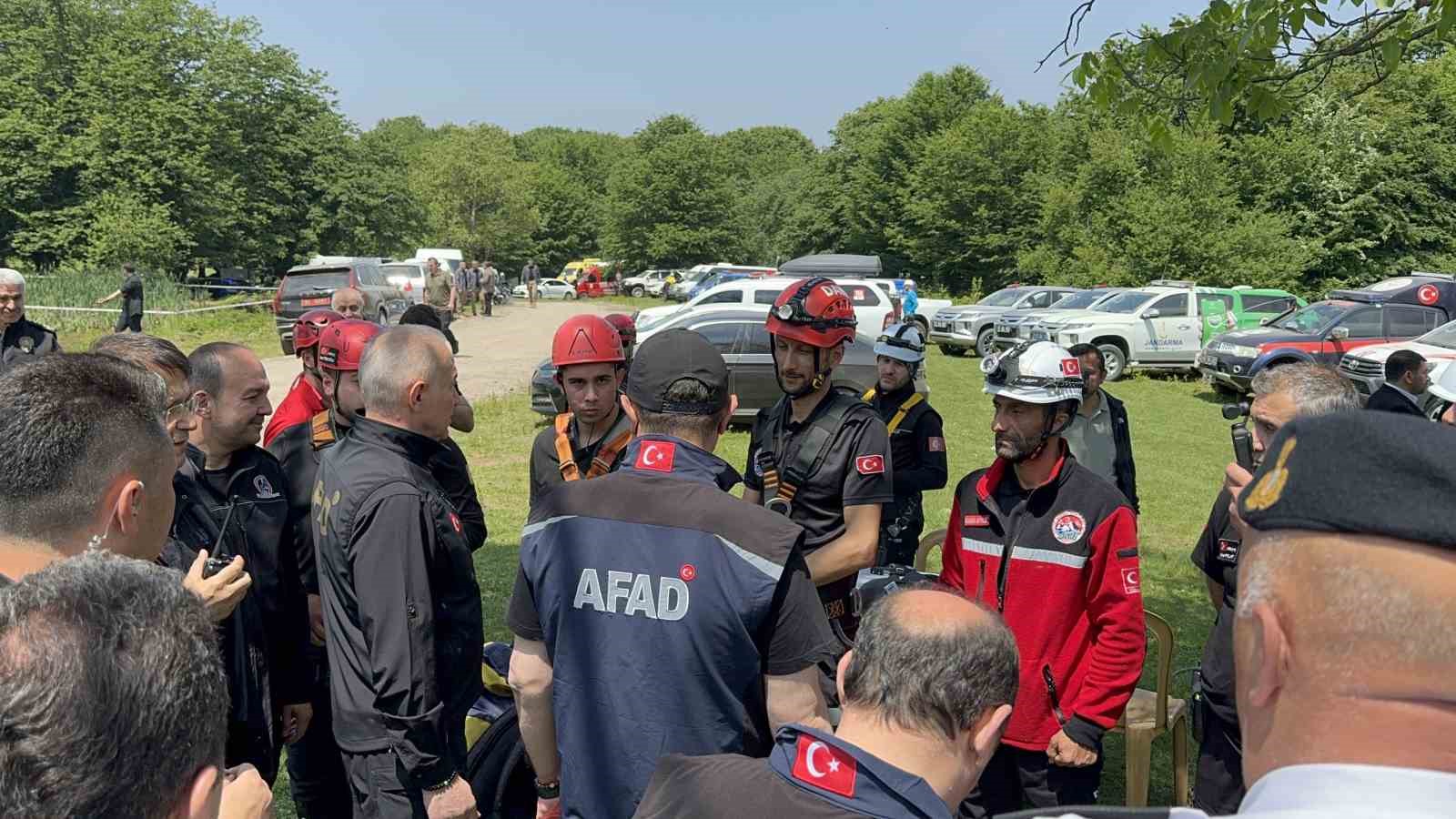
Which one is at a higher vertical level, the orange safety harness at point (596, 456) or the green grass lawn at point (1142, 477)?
the orange safety harness at point (596, 456)

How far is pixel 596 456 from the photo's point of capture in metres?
4.48

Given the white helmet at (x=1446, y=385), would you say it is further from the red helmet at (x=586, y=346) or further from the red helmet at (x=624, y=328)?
the red helmet at (x=624, y=328)

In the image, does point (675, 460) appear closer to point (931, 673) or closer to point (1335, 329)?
point (931, 673)

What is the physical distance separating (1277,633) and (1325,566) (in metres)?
0.09

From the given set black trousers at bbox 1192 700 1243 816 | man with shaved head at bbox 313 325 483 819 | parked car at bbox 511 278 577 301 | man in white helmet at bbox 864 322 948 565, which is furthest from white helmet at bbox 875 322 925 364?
parked car at bbox 511 278 577 301

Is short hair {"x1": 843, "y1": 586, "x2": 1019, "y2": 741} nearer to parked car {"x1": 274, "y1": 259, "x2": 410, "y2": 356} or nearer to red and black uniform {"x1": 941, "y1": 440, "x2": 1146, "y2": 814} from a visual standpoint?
red and black uniform {"x1": 941, "y1": 440, "x2": 1146, "y2": 814}

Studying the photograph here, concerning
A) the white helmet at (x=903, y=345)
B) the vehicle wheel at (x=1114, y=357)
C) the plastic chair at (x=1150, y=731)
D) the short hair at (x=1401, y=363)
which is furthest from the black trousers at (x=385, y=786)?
the vehicle wheel at (x=1114, y=357)

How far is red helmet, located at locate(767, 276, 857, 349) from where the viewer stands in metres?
3.99

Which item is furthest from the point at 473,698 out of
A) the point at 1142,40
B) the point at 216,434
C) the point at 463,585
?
the point at 1142,40

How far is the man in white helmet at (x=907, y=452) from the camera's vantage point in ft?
18.4

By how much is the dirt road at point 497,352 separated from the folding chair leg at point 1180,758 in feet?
26.5

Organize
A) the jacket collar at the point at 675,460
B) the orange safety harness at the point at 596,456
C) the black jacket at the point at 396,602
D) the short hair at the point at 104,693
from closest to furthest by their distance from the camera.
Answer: the short hair at the point at 104,693
the jacket collar at the point at 675,460
the black jacket at the point at 396,602
the orange safety harness at the point at 596,456

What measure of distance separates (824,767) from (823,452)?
2.08m

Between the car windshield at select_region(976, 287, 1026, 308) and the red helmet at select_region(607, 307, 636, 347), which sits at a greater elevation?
the red helmet at select_region(607, 307, 636, 347)
